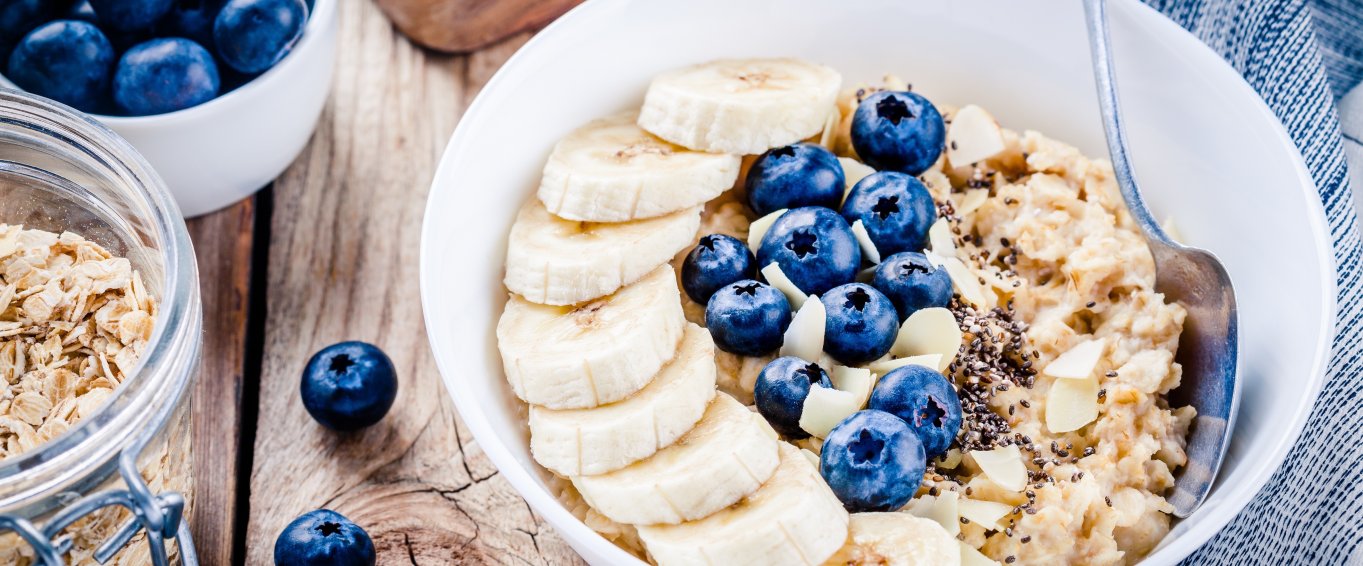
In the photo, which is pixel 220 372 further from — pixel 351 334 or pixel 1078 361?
pixel 1078 361

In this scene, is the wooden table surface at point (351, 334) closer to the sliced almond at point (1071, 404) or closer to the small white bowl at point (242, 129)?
the small white bowl at point (242, 129)

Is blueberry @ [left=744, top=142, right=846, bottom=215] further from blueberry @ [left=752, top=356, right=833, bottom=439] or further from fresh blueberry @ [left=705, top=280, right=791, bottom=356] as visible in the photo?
blueberry @ [left=752, top=356, right=833, bottom=439]

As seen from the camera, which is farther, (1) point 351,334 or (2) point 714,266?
(1) point 351,334

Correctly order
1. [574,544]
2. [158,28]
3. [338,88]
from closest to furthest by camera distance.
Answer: [574,544], [158,28], [338,88]

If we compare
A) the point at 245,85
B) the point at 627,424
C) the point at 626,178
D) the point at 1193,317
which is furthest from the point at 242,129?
the point at 1193,317

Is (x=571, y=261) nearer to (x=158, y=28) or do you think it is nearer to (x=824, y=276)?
(x=824, y=276)

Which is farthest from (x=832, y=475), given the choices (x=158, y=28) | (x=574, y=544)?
(x=158, y=28)
